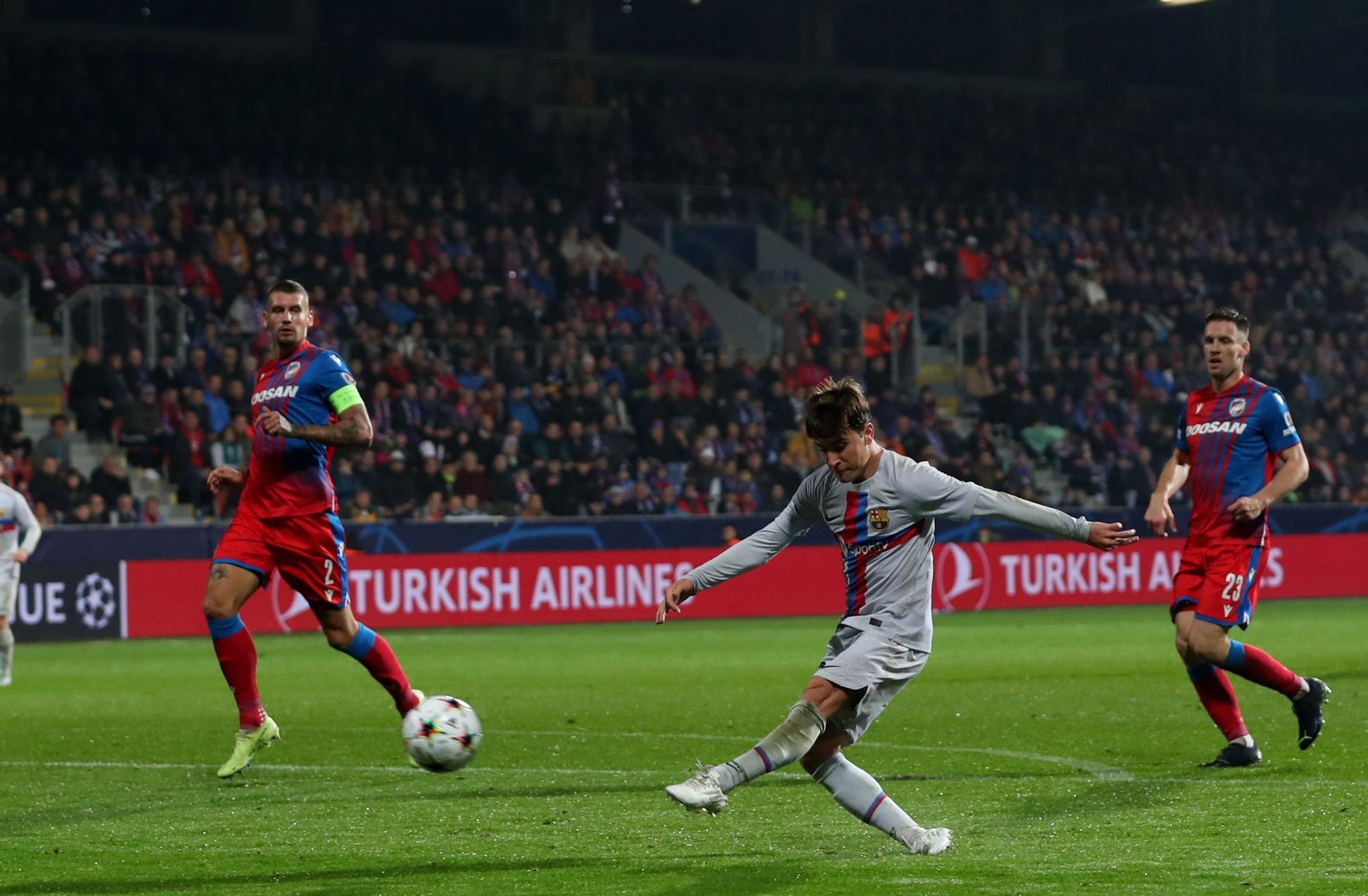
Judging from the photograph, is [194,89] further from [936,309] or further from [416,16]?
[936,309]

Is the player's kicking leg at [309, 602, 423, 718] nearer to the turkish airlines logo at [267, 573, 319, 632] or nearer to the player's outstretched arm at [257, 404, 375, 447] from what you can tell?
the player's outstretched arm at [257, 404, 375, 447]

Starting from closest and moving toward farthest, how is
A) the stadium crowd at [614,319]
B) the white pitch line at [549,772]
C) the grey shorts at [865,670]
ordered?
the grey shorts at [865,670] < the white pitch line at [549,772] < the stadium crowd at [614,319]

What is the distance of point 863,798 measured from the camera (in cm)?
671

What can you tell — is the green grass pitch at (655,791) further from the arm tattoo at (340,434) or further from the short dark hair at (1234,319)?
the short dark hair at (1234,319)

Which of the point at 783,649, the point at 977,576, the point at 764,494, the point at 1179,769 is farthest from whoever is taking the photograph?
the point at 764,494

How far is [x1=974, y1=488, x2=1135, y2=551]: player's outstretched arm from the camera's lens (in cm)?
645

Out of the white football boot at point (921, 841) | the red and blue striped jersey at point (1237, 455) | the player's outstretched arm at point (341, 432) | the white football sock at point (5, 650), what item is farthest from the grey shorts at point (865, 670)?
the white football sock at point (5, 650)

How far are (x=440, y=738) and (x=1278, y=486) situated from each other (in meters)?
4.01

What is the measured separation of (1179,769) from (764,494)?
18084 mm

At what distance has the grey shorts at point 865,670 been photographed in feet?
22.0

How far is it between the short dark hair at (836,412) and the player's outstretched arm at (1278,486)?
10.0 feet

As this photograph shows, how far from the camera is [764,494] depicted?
27.4 meters

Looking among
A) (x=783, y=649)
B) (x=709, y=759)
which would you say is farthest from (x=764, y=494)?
(x=709, y=759)

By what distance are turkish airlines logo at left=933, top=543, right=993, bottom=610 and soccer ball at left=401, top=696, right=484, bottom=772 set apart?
55.7 ft
